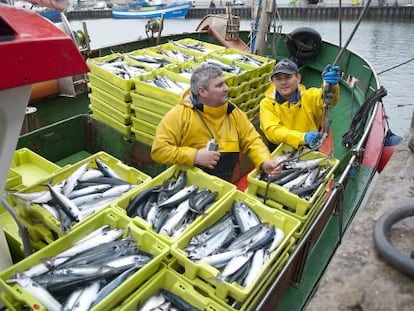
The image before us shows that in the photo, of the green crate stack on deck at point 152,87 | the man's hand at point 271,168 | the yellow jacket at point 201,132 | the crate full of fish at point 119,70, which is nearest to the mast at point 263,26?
the green crate stack on deck at point 152,87

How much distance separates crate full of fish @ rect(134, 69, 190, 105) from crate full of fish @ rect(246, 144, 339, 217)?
1.48 metres

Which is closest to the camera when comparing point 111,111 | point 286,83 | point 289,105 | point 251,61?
point 286,83

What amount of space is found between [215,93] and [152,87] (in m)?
1.27

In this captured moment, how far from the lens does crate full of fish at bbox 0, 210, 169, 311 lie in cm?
227

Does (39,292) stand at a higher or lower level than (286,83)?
lower

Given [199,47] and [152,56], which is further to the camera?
[199,47]

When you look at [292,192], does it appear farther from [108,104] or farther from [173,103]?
[108,104]

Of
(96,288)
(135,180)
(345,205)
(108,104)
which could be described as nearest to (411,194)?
(96,288)

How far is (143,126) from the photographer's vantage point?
500 cm

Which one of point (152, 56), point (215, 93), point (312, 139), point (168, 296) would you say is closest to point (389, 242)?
point (168, 296)

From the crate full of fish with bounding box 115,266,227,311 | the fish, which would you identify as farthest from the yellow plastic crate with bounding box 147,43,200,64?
the fish

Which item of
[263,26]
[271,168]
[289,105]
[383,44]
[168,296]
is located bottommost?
[383,44]

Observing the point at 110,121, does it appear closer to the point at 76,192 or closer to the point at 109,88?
the point at 109,88

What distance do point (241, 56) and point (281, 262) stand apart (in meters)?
4.32
